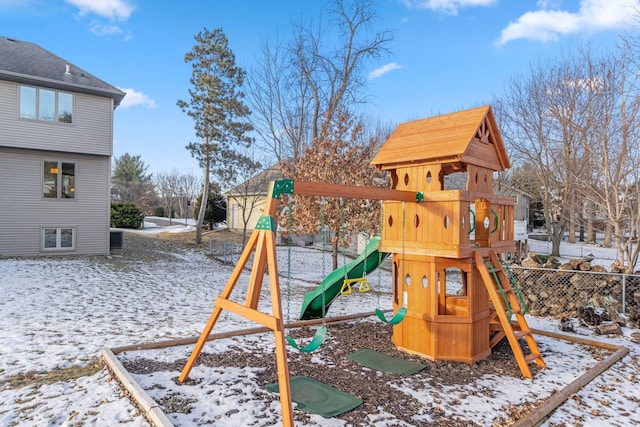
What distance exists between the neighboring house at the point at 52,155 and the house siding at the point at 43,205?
0.09 feet

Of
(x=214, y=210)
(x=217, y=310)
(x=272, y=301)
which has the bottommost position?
(x=217, y=310)

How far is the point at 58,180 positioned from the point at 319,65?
462 inches

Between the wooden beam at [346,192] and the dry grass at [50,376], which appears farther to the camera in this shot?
the dry grass at [50,376]

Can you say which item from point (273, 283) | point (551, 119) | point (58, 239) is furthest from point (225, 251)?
point (551, 119)

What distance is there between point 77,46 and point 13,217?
817 centimetres

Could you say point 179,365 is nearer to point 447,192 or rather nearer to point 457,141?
point 447,192

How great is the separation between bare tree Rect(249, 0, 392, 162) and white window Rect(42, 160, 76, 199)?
847 centimetres

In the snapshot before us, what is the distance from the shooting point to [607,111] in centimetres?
→ 1096

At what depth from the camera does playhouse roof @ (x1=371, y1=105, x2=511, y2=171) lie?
5527 mm

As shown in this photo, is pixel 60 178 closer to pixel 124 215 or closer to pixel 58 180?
pixel 58 180

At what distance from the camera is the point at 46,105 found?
46.5ft

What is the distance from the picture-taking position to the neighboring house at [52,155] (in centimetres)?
1373

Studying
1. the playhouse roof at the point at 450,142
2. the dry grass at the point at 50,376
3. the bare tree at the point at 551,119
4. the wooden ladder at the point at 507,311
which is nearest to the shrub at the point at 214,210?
the bare tree at the point at 551,119

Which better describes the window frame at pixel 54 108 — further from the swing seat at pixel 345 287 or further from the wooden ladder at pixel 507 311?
the wooden ladder at pixel 507 311
